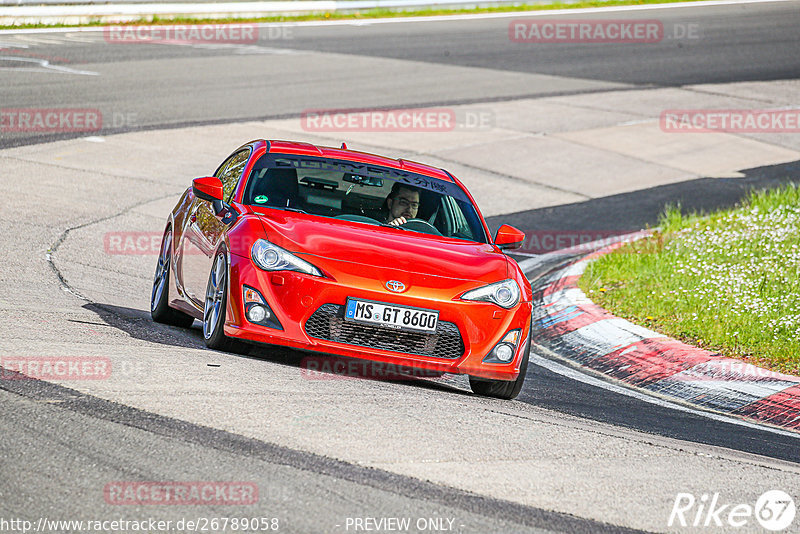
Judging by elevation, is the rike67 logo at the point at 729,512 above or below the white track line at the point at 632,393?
above

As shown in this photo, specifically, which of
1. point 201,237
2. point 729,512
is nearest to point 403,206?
point 201,237

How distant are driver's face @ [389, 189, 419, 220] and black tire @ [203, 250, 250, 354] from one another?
1495 millimetres

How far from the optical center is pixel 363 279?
22.4 feet

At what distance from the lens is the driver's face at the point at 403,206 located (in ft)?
27.2

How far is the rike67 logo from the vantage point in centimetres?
491

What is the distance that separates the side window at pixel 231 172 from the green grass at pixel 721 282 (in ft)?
11.7

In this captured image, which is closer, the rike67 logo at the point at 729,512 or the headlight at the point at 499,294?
the rike67 logo at the point at 729,512

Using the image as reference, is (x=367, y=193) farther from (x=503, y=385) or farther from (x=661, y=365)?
(x=661, y=365)

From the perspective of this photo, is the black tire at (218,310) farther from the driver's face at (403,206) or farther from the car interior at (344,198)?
Answer: the driver's face at (403,206)

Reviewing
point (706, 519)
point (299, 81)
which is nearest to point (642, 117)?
point (299, 81)

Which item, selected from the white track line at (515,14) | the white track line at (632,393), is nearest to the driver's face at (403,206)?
the white track line at (632,393)

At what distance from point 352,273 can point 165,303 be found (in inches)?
90.4

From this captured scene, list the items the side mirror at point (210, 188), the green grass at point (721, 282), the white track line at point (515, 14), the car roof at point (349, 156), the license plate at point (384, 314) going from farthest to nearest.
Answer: the white track line at point (515, 14) < the green grass at point (721, 282) < the car roof at point (349, 156) < the side mirror at point (210, 188) < the license plate at point (384, 314)

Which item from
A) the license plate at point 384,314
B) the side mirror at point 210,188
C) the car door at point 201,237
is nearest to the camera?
the license plate at point 384,314
